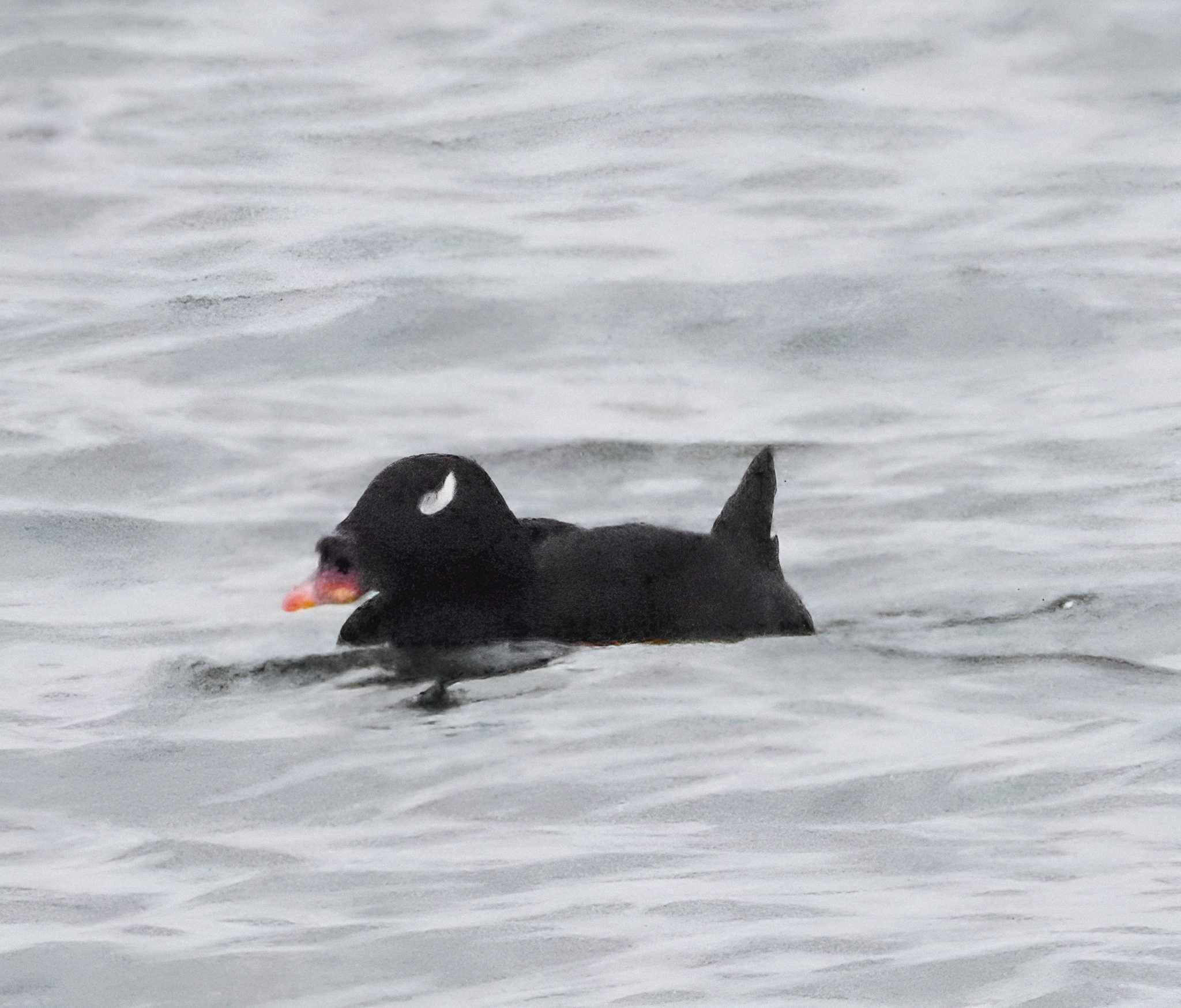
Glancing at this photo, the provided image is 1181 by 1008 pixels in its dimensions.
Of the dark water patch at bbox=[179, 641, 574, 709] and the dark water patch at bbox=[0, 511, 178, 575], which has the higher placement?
the dark water patch at bbox=[0, 511, 178, 575]

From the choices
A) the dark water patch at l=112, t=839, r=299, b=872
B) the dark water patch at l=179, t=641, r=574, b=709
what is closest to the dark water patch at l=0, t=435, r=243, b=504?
the dark water patch at l=179, t=641, r=574, b=709

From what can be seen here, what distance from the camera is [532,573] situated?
9.49 meters

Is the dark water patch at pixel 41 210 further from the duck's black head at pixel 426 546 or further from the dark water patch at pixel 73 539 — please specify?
the duck's black head at pixel 426 546

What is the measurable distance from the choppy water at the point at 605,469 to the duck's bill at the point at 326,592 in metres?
0.24

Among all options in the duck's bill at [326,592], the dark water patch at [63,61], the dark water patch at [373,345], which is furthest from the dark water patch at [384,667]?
the dark water patch at [63,61]

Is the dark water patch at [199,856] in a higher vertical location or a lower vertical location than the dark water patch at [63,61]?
lower

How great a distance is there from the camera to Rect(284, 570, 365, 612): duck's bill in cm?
938

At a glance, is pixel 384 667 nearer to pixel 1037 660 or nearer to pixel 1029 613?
pixel 1037 660

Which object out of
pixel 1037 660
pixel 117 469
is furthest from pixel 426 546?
pixel 117 469

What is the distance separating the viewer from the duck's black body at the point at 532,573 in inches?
368

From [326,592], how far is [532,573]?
0.69m

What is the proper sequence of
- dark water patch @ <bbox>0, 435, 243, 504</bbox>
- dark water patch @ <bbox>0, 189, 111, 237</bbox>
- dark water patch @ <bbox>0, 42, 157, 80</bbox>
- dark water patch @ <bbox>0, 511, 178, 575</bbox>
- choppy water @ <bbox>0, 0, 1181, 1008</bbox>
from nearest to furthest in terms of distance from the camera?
1. choppy water @ <bbox>0, 0, 1181, 1008</bbox>
2. dark water patch @ <bbox>0, 511, 178, 575</bbox>
3. dark water patch @ <bbox>0, 435, 243, 504</bbox>
4. dark water patch @ <bbox>0, 189, 111, 237</bbox>
5. dark water patch @ <bbox>0, 42, 157, 80</bbox>

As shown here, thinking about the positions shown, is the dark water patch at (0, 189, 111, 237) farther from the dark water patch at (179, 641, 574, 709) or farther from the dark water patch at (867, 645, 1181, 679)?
the dark water patch at (867, 645, 1181, 679)

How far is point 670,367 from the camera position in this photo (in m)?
13.4
